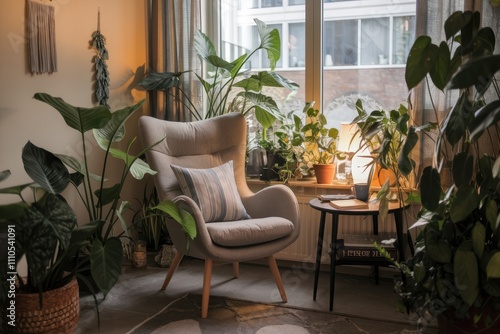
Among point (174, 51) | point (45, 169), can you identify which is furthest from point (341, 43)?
point (45, 169)

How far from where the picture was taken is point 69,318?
2264 mm

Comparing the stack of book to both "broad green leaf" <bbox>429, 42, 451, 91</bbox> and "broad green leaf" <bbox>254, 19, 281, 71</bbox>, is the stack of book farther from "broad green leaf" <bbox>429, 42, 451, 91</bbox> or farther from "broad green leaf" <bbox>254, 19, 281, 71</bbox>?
"broad green leaf" <bbox>254, 19, 281, 71</bbox>

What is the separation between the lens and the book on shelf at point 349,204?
289 centimetres

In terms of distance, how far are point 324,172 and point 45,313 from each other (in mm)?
1933

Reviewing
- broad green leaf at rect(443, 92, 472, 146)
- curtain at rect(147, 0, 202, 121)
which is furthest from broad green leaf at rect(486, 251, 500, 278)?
curtain at rect(147, 0, 202, 121)

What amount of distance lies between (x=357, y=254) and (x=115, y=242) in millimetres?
1341

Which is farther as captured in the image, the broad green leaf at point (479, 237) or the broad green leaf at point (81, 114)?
the broad green leaf at point (81, 114)

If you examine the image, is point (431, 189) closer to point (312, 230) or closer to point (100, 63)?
point (312, 230)

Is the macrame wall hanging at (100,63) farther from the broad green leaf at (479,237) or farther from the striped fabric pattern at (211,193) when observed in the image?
the broad green leaf at (479,237)

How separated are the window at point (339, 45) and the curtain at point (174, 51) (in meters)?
0.31

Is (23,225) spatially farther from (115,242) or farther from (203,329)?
(203,329)

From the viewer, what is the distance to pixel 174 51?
3803 millimetres

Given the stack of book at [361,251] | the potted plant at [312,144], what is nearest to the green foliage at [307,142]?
the potted plant at [312,144]

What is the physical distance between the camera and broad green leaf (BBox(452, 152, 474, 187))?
209 cm
